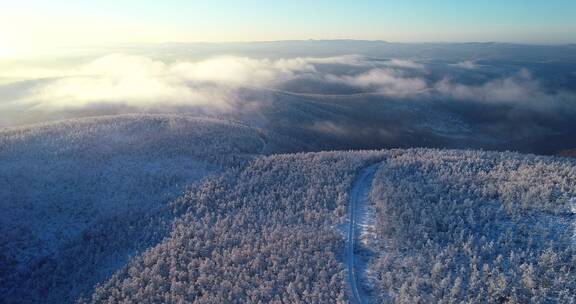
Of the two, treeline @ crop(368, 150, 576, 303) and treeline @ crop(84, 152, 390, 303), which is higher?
treeline @ crop(368, 150, 576, 303)

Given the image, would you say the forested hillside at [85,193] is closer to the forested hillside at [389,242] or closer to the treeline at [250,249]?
the treeline at [250,249]

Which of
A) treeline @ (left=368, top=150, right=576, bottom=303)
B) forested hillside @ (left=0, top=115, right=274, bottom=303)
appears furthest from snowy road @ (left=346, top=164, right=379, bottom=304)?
forested hillside @ (left=0, top=115, right=274, bottom=303)

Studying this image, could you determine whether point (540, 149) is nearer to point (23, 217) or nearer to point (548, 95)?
point (548, 95)

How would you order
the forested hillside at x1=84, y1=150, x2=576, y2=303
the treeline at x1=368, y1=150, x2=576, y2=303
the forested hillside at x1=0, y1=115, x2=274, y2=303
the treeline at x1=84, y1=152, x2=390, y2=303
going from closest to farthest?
1. the treeline at x1=368, y1=150, x2=576, y2=303
2. the forested hillside at x1=84, y1=150, x2=576, y2=303
3. the treeline at x1=84, y1=152, x2=390, y2=303
4. the forested hillside at x1=0, y1=115, x2=274, y2=303

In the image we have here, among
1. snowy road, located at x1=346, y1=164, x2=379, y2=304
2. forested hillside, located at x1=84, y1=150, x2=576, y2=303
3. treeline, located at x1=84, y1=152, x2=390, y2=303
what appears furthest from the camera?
treeline, located at x1=84, y1=152, x2=390, y2=303

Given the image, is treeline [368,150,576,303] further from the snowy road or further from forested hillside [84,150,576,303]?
the snowy road

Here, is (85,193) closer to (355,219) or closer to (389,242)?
(355,219)

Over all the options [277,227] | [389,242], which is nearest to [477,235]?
[389,242]

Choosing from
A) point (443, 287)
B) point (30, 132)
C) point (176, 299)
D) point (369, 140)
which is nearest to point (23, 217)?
point (176, 299)

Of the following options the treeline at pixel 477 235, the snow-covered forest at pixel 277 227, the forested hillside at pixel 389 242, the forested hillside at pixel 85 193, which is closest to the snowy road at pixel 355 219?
the snow-covered forest at pixel 277 227
